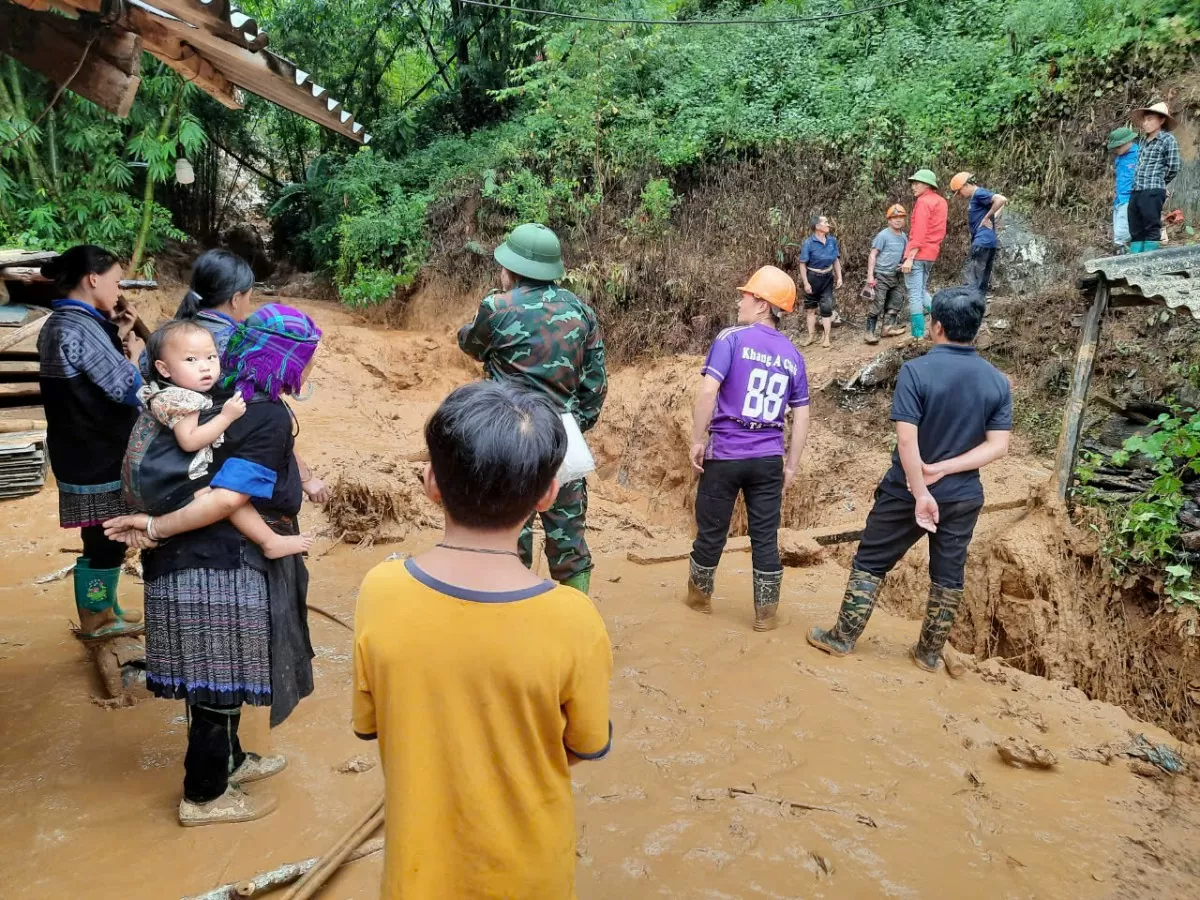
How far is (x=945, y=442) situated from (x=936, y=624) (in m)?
0.96

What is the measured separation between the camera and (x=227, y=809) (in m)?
2.54

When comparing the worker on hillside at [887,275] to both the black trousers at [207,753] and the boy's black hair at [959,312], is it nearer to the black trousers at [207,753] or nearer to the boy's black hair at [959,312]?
the boy's black hair at [959,312]

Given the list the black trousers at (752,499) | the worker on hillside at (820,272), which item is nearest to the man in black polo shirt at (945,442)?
the black trousers at (752,499)

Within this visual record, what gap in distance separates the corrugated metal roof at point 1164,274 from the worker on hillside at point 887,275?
3.48m

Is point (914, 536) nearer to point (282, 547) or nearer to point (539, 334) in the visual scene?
point (539, 334)

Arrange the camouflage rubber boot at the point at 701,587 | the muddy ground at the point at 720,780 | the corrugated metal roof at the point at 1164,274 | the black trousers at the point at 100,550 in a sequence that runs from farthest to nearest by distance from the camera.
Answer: the corrugated metal roof at the point at 1164,274 < the camouflage rubber boot at the point at 701,587 < the black trousers at the point at 100,550 < the muddy ground at the point at 720,780

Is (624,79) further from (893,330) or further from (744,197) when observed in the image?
(893,330)

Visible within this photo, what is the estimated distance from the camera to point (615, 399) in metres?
9.66

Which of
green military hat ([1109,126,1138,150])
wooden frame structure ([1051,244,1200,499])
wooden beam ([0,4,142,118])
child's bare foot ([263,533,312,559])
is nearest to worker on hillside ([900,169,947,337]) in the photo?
green military hat ([1109,126,1138,150])

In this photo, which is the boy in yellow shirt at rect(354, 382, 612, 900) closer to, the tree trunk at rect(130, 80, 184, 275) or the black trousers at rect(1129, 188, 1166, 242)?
the black trousers at rect(1129, 188, 1166, 242)

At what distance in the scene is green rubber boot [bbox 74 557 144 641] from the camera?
3.66 meters

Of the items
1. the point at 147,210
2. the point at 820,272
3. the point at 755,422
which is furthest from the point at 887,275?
the point at 147,210

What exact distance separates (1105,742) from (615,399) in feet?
22.6

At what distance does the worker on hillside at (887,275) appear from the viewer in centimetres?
866
